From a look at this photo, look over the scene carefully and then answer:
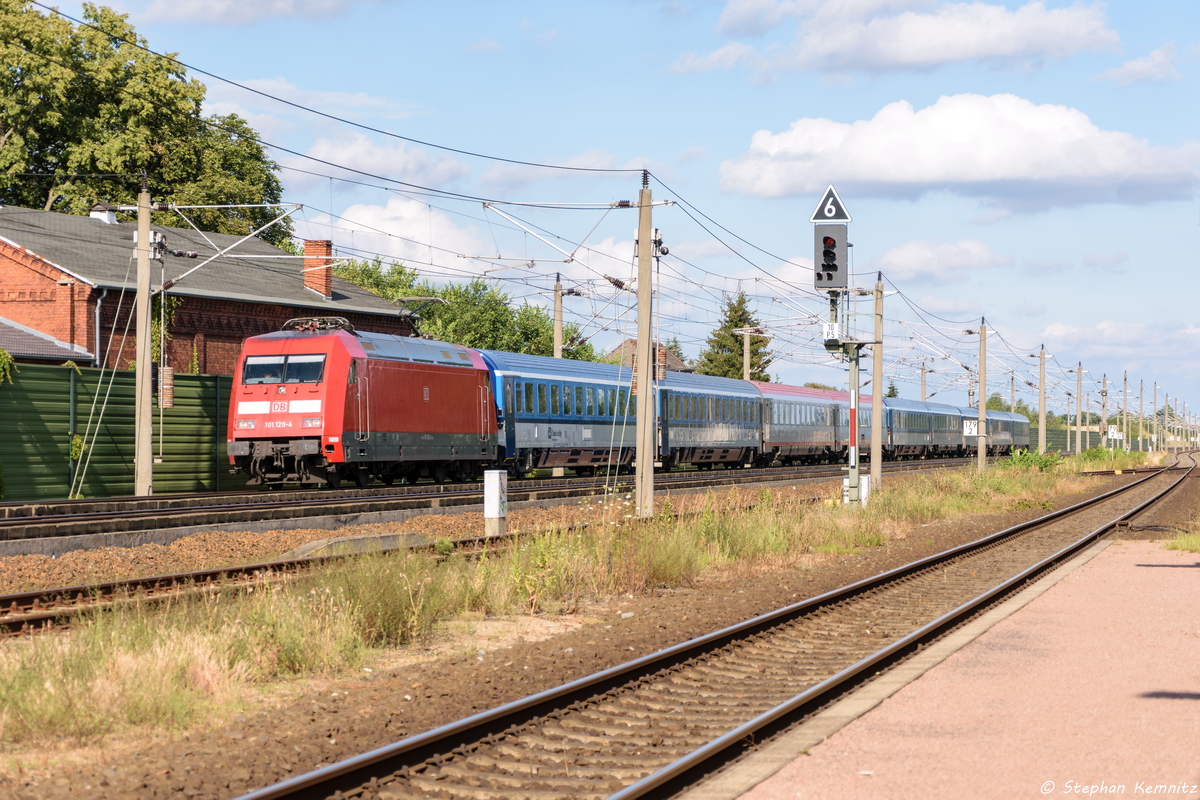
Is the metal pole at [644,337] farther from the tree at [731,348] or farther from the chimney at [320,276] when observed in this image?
the tree at [731,348]

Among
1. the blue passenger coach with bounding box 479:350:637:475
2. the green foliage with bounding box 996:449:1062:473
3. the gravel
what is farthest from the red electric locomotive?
the green foliage with bounding box 996:449:1062:473

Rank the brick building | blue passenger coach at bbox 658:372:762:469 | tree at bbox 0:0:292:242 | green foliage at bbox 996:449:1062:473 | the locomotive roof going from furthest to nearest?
tree at bbox 0:0:292:242
green foliage at bbox 996:449:1062:473
blue passenger coach at bbox 658:372:762:469
the brick building
the locomotive roof

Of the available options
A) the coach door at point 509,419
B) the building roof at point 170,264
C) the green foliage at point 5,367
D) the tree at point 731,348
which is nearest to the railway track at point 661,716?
the green foliage at point 5,367

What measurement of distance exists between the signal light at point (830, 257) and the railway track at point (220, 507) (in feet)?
17.1

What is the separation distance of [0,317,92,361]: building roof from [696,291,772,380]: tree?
65.1m

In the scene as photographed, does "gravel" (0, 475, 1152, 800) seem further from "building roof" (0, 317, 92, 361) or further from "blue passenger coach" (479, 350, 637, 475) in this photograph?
"building roof" (0, 317, 92, 361)

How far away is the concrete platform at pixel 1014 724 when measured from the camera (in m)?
6.14

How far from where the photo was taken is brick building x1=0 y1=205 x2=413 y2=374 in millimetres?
36625

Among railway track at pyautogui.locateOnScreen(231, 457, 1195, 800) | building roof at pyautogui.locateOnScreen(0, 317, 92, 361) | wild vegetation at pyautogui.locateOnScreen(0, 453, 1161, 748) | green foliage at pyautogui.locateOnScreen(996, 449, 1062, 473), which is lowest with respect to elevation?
railway track at pyautogui.locateOnScreen(231, 457, 1195, 800)

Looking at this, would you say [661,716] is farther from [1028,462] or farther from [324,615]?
[1028,462]

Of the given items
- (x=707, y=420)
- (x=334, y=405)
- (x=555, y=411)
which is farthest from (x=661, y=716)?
(x=707, y=420)

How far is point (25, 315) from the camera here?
37406 mm

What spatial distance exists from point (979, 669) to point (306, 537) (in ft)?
38.8

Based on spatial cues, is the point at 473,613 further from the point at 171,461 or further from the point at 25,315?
the point at 25,315
